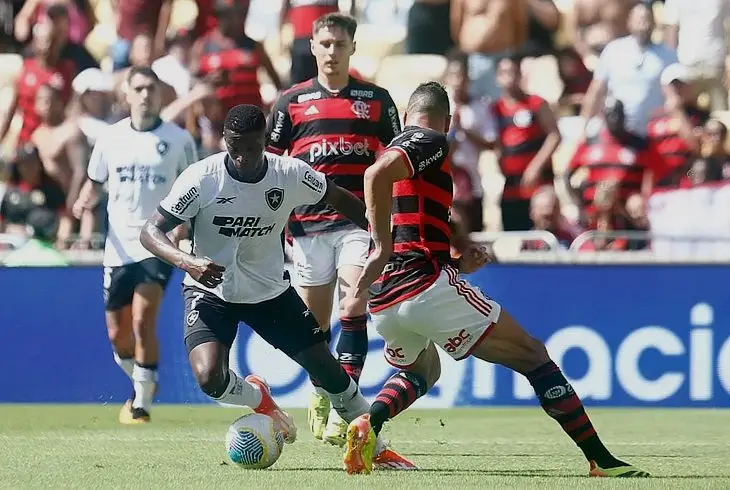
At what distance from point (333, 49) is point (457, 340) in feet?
10.5

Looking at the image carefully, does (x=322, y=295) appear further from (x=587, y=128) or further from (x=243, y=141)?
(x=587, y=128)

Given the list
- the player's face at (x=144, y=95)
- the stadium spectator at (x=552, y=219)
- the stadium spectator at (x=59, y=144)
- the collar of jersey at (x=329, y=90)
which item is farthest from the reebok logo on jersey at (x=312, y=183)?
the stadium spectator at (x=59, y=144)

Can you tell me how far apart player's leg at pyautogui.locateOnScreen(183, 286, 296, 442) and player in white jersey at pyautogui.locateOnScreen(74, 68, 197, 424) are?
321 centimetres

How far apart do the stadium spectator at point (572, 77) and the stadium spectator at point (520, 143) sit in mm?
1316

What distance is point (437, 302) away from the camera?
8164 millimetres

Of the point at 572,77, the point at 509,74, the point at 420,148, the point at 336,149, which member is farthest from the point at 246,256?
the point at 572,77

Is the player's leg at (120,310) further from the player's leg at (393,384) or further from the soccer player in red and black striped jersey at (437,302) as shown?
the soccer player in red and black striped jersey at (437,302)

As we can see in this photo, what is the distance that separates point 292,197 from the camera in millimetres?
8766

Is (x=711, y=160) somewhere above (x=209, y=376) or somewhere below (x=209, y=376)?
above

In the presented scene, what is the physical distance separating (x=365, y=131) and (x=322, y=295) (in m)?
1.17

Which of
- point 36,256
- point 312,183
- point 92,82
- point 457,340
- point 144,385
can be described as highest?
point 92,82

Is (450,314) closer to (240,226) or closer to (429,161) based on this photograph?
(429,161)

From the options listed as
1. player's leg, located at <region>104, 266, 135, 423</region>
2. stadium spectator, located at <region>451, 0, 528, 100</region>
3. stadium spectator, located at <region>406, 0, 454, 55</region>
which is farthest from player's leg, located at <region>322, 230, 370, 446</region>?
stadium spectator, located at <region>406, 0, 454, 55</region>

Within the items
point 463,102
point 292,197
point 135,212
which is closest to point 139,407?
point 135,212
